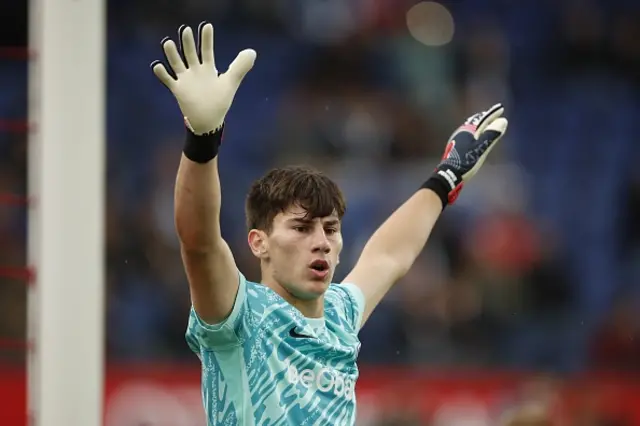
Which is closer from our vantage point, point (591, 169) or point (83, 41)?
point (83, 41)

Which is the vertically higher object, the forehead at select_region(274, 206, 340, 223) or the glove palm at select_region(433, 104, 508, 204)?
the glove palm at select_region(433, 104, 508, 204)

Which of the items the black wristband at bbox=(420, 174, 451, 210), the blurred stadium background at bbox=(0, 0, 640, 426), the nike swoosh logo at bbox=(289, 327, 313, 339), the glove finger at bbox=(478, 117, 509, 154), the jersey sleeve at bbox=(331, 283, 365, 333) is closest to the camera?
the nike swoosh logo at bbox=(289, 327, 313, 339)

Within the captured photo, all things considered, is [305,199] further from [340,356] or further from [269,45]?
[269,45]

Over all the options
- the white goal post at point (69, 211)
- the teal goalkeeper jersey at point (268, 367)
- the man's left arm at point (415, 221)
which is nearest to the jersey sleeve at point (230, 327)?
the teal goalkeeper jersey at point (268, 367)

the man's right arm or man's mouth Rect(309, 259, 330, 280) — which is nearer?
the man's right arm

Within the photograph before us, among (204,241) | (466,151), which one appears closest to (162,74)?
(204,241)

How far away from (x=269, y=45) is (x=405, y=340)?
3.28 metres

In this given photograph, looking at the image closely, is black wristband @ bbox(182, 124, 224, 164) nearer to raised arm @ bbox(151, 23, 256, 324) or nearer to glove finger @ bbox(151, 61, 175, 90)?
raised arm @ bbox(151, 23, 256, 324)

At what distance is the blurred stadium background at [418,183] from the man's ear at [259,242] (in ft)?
17.5

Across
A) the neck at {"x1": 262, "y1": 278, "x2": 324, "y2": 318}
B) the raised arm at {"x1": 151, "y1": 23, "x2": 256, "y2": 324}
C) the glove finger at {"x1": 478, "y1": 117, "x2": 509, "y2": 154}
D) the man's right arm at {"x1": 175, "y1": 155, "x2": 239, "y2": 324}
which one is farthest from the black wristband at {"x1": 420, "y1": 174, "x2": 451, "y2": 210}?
the raised arm at {"x1": 151, "y1": 23, "x2": 256, "y2": 324}

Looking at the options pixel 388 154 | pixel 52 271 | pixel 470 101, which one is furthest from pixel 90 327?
pixel 470 101

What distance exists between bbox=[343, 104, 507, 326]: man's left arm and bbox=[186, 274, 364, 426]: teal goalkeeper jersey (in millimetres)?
607

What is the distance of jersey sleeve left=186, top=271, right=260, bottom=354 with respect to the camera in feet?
11.2

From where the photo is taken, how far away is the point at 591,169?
37.0ft
